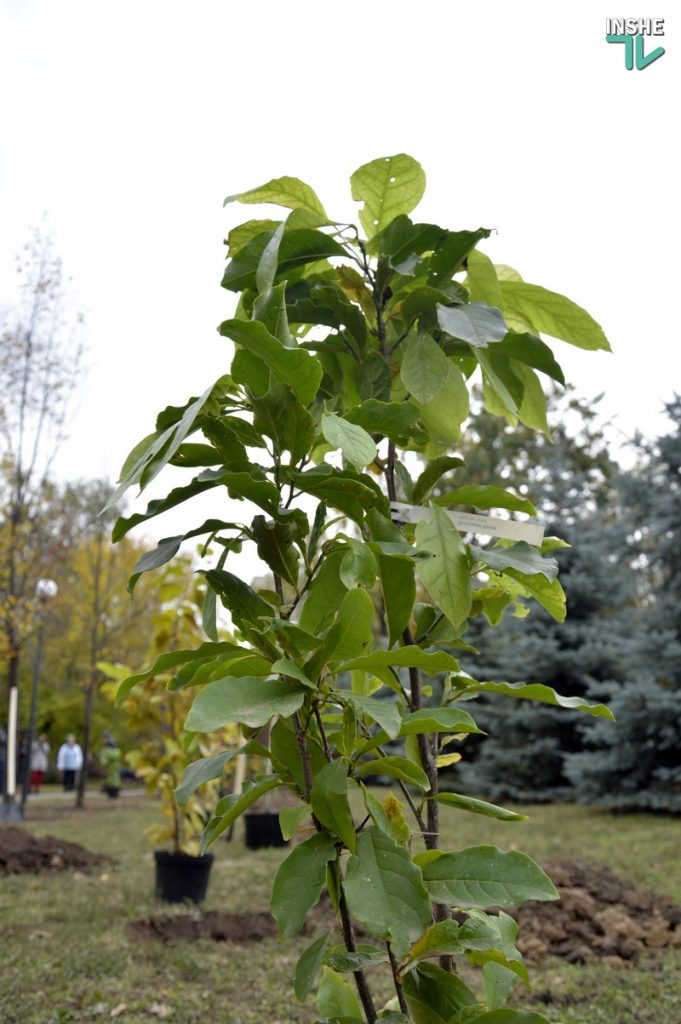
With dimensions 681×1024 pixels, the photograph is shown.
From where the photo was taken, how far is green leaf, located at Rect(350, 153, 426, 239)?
1434mm

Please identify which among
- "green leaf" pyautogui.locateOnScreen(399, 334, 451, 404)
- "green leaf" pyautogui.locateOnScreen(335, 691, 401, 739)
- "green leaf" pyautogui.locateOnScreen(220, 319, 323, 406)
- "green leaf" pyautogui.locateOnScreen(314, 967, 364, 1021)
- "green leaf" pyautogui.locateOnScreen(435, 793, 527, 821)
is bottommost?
"green leaf" pyautogui.locateOnScreen(314, 967, 364, 1021)

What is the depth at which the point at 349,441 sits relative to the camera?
1064 mm

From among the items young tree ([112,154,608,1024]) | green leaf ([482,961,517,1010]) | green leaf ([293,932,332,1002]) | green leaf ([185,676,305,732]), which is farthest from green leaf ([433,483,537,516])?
green leaf ([482,961,517,1010])

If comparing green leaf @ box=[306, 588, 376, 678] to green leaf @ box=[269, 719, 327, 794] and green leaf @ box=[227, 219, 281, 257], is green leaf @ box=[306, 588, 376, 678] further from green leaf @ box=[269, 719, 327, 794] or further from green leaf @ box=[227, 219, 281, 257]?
green leaf @ box=[227, 219, 281, 257]

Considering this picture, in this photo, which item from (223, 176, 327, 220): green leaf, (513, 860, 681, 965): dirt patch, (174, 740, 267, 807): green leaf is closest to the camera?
(174, 740, 267, 807): green leaf

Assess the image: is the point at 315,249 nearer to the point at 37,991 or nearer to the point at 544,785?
the point at 37,991

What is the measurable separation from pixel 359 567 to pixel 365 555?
0.02 m

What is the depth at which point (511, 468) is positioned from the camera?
70.1 ft

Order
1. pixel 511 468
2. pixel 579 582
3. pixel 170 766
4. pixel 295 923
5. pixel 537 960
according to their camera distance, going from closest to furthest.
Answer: pixel 295 923 < pixel 537 960 < pixel 170 766 < pixel 579 582 < pixel 511 468

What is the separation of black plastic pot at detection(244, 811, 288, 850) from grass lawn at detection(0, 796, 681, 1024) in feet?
2.77

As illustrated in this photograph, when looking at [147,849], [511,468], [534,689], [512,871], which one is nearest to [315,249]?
[534,689]

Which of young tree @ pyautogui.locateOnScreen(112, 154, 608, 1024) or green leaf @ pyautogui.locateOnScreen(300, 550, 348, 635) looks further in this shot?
green leaf @ pyautogui.locateOnScreen(300, 550, 348, 635)

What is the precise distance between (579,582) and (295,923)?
34.3 feet

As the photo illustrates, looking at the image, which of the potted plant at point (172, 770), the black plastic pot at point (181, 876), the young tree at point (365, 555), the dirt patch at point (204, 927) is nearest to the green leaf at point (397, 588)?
the young tree at point (365, 555)
